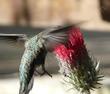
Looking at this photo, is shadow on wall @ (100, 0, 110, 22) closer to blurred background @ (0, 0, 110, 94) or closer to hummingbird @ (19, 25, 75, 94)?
blurred background @ (0, 0, 110, 94)

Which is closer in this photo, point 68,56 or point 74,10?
point 68,56

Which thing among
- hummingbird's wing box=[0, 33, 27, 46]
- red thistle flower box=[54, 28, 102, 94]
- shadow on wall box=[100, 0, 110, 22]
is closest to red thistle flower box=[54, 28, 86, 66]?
red thistle flower box=[54, 28, 102, 94]

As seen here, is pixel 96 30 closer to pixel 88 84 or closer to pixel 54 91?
pixel 54 91

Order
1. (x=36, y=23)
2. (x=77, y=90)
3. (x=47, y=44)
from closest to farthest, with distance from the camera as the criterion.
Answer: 1. (x=47, y=44)
2. (x=77, y=90)
3. (x=36, y=23)

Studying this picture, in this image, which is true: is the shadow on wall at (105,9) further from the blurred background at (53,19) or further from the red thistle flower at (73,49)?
the red thistle flower at (73,49)

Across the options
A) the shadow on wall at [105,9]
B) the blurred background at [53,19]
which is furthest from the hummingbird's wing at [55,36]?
the shadow on wall at [105,9]

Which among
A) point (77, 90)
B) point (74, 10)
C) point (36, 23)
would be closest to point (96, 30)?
point (74, 10)

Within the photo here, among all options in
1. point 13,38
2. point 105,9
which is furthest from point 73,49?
point 105,9

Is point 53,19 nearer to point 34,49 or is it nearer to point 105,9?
point 105,9
